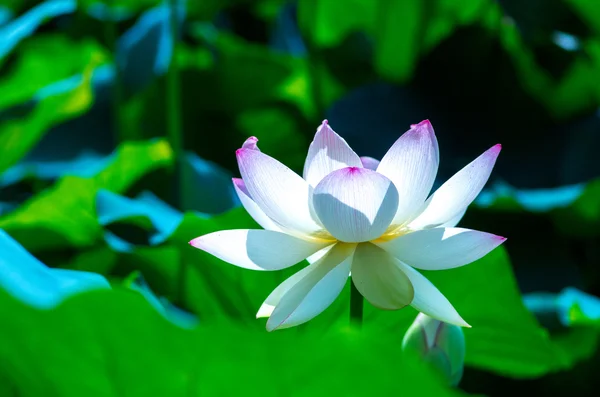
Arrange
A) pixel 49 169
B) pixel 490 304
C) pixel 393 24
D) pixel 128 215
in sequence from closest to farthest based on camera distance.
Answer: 1. pixel 490 304
2. pixel 128 215
3. pixel 49 169
4. pixel 393 24

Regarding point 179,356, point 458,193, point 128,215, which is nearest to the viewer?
point 179,356

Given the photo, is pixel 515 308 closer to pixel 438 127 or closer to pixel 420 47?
pixel 438 127

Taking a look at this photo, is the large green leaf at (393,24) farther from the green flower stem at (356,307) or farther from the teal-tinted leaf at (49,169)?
the green flower stem at (356,307)

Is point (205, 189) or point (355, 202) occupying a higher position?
point (355, 202)

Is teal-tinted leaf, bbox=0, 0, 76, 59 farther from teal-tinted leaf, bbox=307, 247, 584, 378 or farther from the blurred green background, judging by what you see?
teal-tinted leaf, bbox=307, 247, 584, 378

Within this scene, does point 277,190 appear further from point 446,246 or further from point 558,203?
point 558,203

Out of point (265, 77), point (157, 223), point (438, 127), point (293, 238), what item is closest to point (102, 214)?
point (157, 223)

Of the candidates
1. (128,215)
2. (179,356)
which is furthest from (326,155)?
(128,215)
